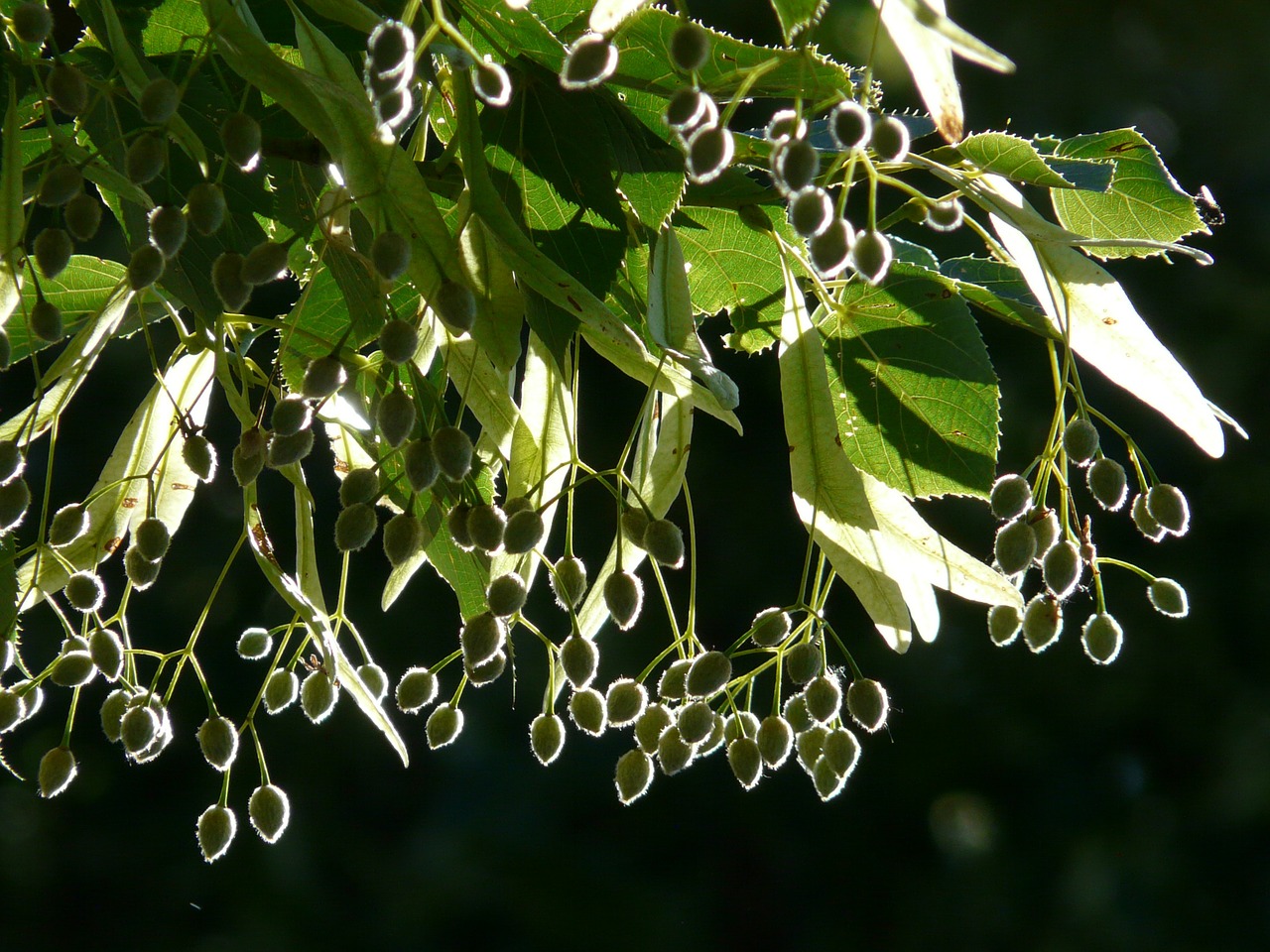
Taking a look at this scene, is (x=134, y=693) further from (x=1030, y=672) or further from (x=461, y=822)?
(x=1030, y=672)

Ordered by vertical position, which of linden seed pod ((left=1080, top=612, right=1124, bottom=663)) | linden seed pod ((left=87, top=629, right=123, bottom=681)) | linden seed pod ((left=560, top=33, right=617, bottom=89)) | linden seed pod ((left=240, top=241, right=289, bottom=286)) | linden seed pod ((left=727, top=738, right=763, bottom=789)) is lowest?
linden seed pod ((left=727, top=738, right=763, bottom=789))

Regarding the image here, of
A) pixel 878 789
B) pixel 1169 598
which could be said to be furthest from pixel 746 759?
pixel 878 789

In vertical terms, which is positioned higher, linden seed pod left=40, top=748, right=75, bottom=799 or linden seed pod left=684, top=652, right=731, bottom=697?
linden seed pod left=684, top=652, right=731, bottom=697

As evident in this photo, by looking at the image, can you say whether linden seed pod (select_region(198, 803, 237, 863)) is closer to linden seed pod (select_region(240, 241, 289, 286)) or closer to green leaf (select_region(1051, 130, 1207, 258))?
linden seed pod (select_region(240, 241, 289, 286))

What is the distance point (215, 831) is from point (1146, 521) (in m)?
0.47

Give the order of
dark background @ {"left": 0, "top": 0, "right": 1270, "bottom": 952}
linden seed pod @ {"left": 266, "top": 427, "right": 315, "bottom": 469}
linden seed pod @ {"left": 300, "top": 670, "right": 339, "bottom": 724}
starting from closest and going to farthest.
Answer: linden seed pod @ {"left": 266, "top": 427, "right": 315, "bottom": 469} → linden seed pod @ {"left": 300, "top": 670, "right": 339, "bottom": 724} → dark background @ {"left": 0, "top": 0, "right": 1270, "bottom": 952}

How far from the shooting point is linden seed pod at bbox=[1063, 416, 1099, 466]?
0.54 meters

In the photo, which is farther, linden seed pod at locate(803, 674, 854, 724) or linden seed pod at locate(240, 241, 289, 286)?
linden seed pod at locate(803, 674, 854, 724)

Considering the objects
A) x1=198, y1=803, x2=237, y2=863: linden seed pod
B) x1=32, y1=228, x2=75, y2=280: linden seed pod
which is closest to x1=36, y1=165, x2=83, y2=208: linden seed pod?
x1=32, y1=228, x2=75, y2=280: linden seed pod

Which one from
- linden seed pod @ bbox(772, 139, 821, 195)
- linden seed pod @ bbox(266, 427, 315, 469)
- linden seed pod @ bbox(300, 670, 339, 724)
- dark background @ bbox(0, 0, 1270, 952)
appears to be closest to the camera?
linden seed pod @ bbox(772, 139, 821, 195)

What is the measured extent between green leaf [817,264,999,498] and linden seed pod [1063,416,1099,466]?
0.08m

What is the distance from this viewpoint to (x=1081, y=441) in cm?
54

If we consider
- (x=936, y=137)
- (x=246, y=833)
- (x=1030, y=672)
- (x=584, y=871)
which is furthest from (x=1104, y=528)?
(x=936, y=137)

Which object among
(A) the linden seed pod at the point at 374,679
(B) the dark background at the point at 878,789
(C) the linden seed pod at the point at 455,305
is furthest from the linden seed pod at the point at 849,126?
(B) the dark background at the point at 878,789
